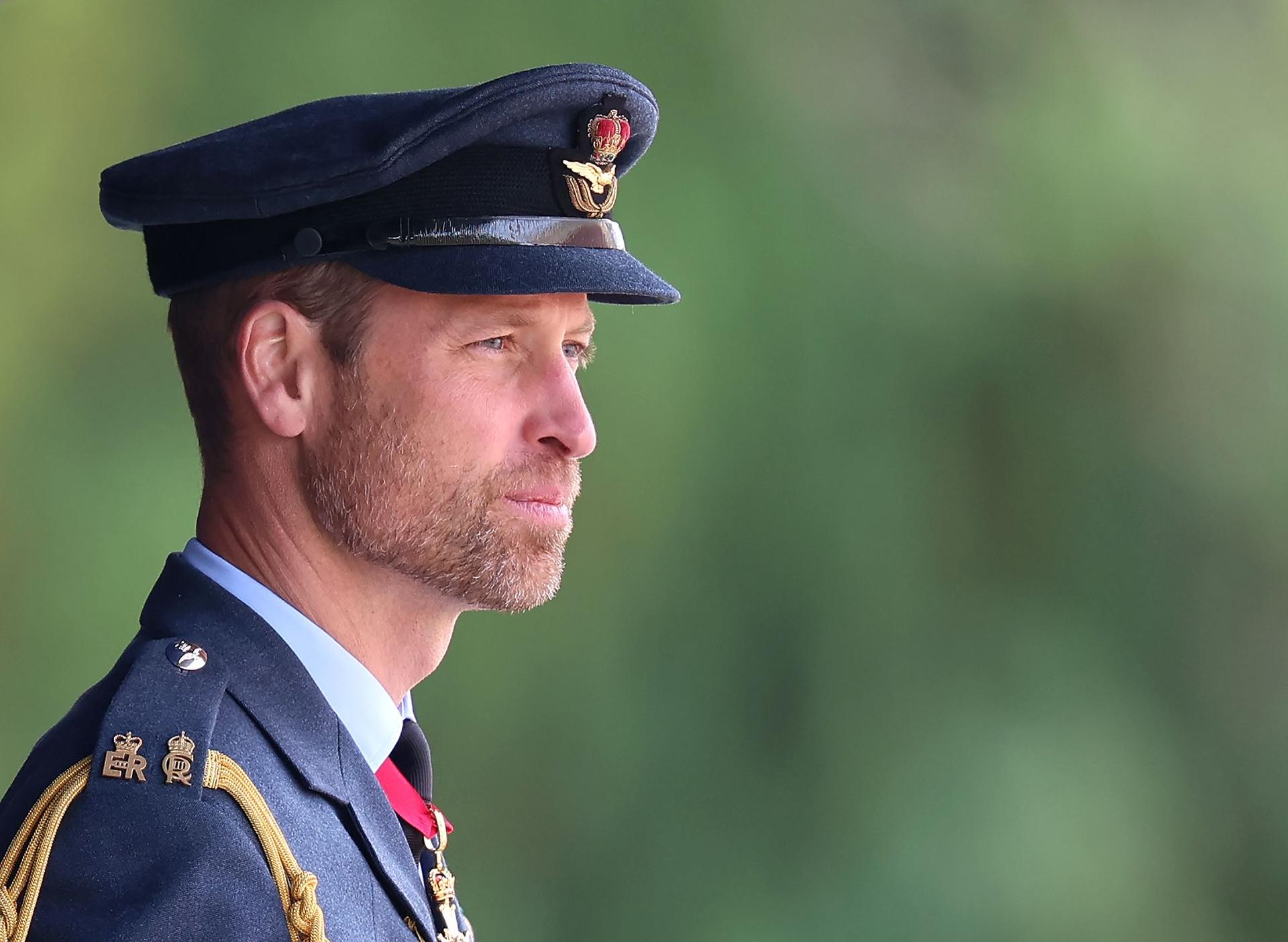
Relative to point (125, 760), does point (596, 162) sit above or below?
above

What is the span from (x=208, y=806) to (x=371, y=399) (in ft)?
1.08

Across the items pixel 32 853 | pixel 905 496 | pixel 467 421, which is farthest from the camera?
pixel 905 496

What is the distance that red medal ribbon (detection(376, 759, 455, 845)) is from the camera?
1.13 metres

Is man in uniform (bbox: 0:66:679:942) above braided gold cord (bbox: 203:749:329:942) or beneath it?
above

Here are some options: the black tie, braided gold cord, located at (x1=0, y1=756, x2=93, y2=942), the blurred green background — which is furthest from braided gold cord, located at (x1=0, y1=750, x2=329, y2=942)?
the blurred green background

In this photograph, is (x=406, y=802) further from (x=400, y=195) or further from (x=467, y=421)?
(x=400, y=195)

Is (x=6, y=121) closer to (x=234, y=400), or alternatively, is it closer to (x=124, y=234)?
(x=124, y=234)

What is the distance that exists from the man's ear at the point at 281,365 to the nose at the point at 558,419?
158mm

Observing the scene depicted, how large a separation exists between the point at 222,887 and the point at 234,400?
385 millimetres

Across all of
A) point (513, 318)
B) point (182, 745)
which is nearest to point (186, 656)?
point (182, 745)

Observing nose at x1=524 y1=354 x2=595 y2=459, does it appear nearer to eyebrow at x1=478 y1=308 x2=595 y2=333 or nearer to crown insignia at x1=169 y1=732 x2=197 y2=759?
eyebrow at x1=478 y1=308 x2=595 y2=333

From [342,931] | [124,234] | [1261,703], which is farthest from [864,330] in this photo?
[342,931]

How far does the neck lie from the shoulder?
0.15 meters

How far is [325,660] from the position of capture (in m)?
1.07
